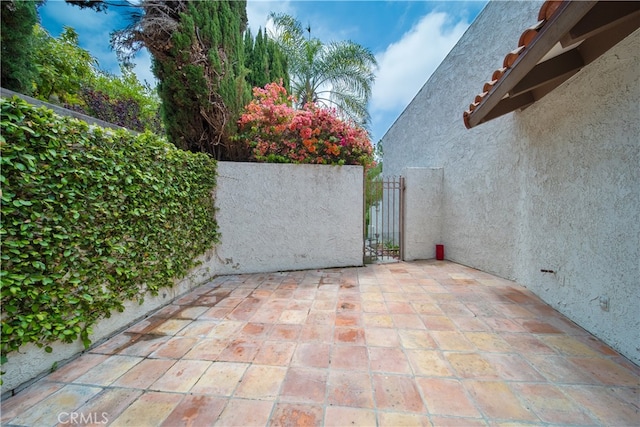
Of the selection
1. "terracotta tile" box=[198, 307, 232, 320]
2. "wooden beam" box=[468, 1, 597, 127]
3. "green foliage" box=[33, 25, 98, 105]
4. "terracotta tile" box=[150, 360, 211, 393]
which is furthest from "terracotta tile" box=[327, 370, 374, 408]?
"green foliage" box=[33, 25, 98, 105]

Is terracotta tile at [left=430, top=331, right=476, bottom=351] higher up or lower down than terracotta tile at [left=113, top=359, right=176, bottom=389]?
higher up

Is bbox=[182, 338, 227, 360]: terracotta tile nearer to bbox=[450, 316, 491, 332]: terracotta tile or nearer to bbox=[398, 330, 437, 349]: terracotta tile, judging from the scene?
bbox=[398, 330, 437, 349]: terracotta tile

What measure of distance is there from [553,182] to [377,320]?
11.4 feet

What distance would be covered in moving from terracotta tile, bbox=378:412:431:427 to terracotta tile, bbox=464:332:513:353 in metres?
1.36

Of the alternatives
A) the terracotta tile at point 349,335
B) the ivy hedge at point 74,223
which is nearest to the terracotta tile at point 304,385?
the terracotta tile at point 349,335

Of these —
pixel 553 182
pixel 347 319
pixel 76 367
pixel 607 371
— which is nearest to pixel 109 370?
pixel 76 367

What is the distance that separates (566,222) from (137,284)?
625 centimetres

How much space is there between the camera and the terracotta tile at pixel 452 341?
2744mm

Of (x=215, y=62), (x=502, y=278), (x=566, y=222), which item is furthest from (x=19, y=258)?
(x=502, y=278)

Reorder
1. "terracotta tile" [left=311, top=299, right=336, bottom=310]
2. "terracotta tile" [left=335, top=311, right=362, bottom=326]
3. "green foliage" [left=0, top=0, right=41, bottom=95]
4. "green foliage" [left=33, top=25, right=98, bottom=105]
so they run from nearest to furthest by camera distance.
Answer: "terracotta tile" [left=335, top=311, right=362, bottom=326]
"terracotta tile" [left=311, top=299, right=336, bottom=310]
"green foliage" [left=0, top=0, right=41, bottom=95]
"green foliage" [left=33, top=25, right=98, bottom=105]

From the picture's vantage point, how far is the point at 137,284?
3.40m

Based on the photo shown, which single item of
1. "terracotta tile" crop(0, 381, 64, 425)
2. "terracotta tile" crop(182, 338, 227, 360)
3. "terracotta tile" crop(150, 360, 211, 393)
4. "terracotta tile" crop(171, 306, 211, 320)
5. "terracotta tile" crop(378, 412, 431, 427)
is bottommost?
"terracotta tile" crop(0, 381, 64, 425)

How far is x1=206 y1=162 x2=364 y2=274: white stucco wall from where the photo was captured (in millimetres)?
5527

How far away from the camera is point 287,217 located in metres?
5.76
